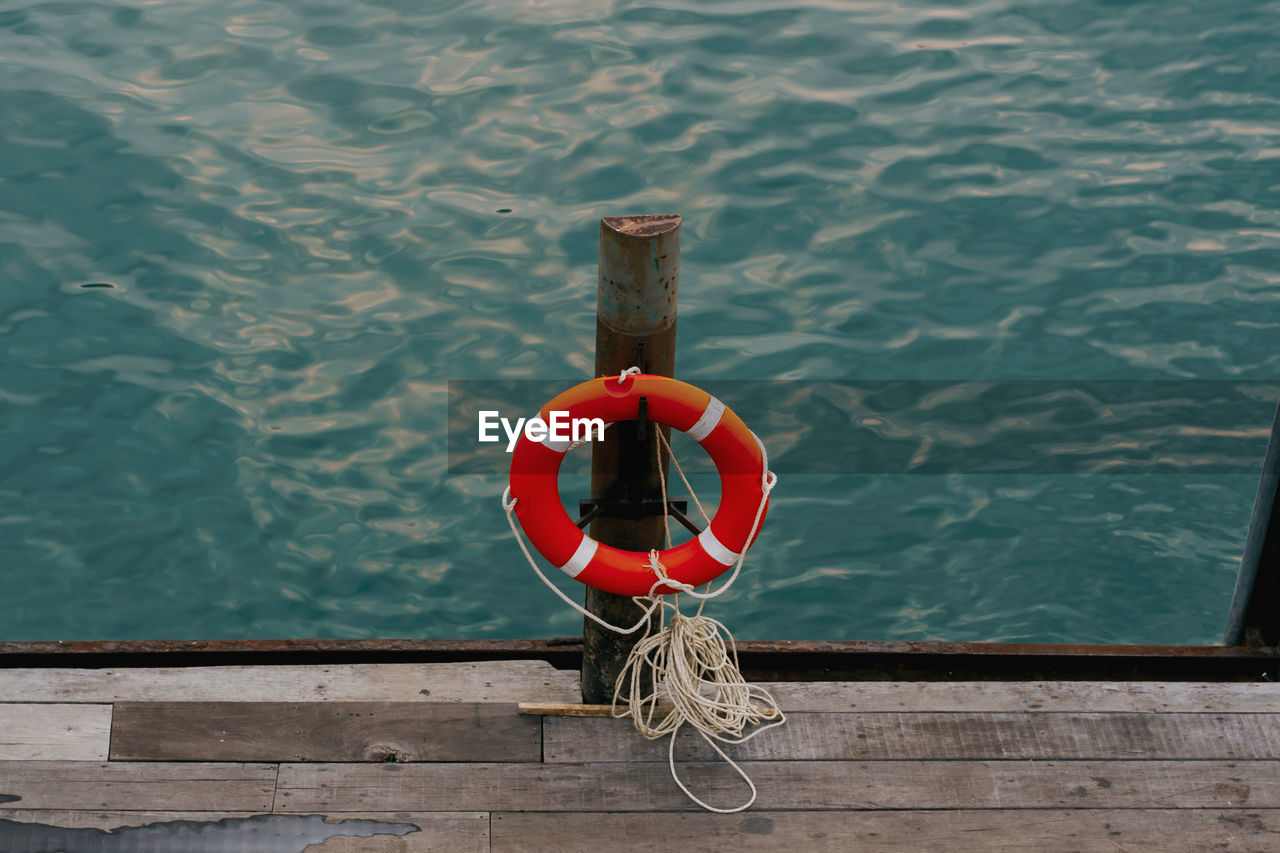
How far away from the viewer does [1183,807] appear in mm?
2684

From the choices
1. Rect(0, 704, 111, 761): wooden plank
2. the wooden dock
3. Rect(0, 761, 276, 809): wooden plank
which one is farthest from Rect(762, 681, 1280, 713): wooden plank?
Rect(0, 704, 111, 761): wooden plank

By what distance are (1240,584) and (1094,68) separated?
17.3ft

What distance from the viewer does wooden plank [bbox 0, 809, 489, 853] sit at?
Result: 2.52 metres

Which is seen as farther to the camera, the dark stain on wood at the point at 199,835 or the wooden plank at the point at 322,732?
the wooden plank at the point at 322,732

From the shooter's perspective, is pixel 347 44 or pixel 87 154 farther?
pixel 347 44

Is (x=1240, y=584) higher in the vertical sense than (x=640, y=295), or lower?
lower

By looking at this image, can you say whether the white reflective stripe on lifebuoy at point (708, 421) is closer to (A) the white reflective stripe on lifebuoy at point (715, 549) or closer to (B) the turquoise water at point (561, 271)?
(A) the white reflective stripe on lifebuoy at point (715, 549)

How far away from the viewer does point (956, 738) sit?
283 cm

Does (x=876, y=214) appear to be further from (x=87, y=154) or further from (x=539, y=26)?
(x=87, y=154)

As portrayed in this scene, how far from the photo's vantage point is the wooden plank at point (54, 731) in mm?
2715

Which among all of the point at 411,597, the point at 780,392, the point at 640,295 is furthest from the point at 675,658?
the point at 780,392

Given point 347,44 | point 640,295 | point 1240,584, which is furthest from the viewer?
point 347,44

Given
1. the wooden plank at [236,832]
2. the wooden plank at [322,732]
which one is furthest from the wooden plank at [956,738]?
the wooden plank at [236,832]

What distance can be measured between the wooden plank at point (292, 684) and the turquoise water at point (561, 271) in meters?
1.55
